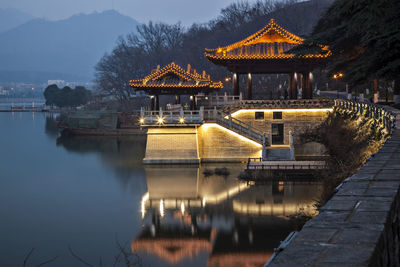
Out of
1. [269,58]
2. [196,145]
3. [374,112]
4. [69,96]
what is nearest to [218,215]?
[374,112]

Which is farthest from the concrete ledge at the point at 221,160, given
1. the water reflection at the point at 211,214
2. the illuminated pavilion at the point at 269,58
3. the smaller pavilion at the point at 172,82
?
the illuminated pavilion at the point at 269,58

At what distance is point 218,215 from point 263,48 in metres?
22.6

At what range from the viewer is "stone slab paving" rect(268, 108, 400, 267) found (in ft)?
→ 15.7

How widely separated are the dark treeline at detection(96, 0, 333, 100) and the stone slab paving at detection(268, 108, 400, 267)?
78428 mm

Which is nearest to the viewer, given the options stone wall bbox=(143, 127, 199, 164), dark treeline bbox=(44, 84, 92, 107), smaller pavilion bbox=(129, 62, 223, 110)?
stone wall bbox=(143, 127, 199, 164)

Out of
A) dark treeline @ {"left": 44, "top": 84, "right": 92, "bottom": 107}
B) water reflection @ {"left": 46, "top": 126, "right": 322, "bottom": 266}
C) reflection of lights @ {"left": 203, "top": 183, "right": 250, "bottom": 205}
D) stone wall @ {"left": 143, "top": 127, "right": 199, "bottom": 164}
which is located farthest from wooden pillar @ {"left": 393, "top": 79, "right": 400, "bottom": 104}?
dark treeline @ {"left": 44, "top": 84, "right": 92, "bottom": 107}

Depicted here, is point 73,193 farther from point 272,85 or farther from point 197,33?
point 197,33

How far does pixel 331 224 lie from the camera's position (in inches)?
239

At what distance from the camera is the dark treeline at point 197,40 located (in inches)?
3701

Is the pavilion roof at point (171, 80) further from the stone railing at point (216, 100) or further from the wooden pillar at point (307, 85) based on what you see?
the wooden pillar at point (307, 85)

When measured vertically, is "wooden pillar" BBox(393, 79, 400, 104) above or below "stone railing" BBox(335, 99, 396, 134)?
above

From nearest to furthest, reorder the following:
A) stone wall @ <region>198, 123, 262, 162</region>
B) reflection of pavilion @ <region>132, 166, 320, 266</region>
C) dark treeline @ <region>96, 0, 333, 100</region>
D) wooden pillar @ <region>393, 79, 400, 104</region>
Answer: reflection of pavilion @ <region>132, 166, 320, 266</region> → wooden pillar @ <region>393, 79, 400, 104</region> → stone wall @ <region>198, 123, 262, 162</region> → dark treeline @ <region>96, 0, 333, 100</region>

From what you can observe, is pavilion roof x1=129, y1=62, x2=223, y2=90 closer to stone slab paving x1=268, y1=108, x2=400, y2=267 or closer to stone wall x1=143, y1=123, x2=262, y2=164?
stone wall x1=143, y1=123, x2=262, y2=164

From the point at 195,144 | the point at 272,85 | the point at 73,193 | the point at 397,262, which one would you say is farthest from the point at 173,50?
the point at 397,262
